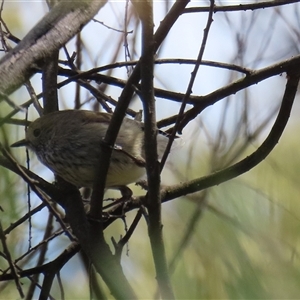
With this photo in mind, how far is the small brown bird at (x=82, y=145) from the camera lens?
2.72 metres

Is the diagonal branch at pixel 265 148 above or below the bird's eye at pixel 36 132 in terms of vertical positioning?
below

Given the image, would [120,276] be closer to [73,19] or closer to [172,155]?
[73,19]

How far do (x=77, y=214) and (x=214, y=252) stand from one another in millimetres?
894

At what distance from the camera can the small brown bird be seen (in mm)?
2721

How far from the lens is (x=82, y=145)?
278 centimetres

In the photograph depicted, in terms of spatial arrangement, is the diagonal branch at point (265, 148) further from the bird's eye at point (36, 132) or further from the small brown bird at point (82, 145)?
the bird's eye at point (36, 132)

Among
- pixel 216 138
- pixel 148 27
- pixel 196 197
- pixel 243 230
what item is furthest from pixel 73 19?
pixel 216 138

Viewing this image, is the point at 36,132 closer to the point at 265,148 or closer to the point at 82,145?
the point at 82,145

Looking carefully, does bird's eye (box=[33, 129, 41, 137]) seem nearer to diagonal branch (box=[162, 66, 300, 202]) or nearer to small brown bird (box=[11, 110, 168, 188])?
small brown bird (box=[11, 110, 168, 188])

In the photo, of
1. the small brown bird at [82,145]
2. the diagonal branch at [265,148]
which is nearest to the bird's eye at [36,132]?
the small brown bird at [82,145]

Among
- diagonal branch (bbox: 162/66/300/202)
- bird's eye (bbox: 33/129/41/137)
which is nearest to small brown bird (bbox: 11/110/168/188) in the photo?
bird's eye (bbox: 33/129/41/137)

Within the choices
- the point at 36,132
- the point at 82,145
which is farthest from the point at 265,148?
the point at 36,132

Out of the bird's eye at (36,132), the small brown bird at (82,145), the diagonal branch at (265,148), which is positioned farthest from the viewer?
the bird's eye at (36,132)

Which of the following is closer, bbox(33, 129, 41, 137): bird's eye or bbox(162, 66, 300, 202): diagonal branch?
bbox(162, 66, 300, 202): diagonal branch
